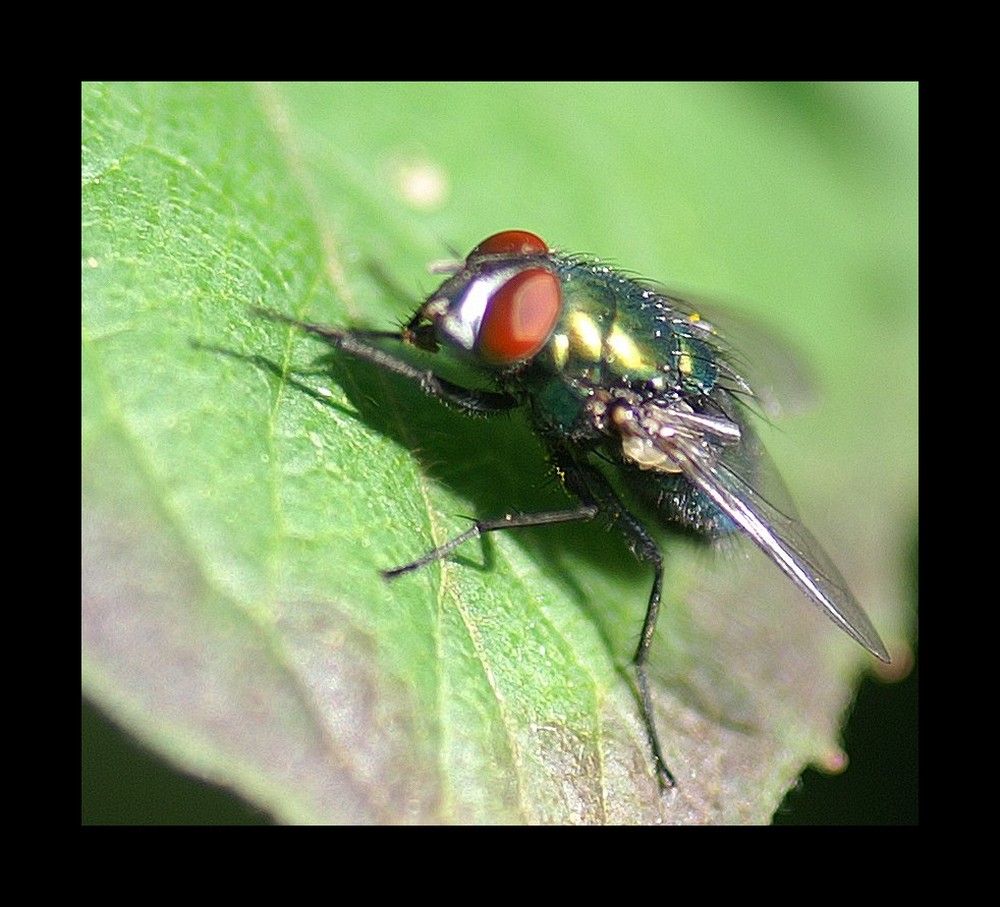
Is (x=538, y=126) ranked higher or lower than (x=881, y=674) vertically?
higher

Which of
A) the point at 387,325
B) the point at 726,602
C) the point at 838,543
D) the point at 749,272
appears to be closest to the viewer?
the point at 387,325

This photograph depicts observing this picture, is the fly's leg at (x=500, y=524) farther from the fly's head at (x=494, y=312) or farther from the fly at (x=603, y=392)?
the fly's head at (x=494, y=312)

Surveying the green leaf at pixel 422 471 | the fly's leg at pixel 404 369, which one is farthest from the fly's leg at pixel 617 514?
the fly's leg at pixel 404 369

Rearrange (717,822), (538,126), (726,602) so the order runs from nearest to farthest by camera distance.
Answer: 1. (717,822)
2. (726,602)
3. (538,126)

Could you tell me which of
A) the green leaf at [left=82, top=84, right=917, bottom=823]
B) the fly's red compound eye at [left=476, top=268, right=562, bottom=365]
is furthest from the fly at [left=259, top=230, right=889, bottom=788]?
the green leaf at [left=82, top=84, right=917, bottom=823]

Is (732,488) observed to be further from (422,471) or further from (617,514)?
(422,471)

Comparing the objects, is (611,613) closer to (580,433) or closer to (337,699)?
(580,433)
